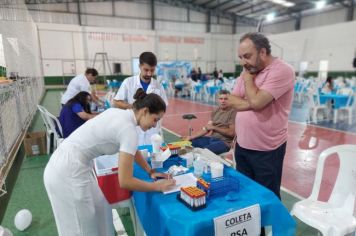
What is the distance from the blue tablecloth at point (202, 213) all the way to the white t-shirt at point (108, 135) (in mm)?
325

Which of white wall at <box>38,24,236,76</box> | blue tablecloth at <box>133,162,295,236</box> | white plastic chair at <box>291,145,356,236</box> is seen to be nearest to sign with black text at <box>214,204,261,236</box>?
blue tablecloth at <box>133,162,295,236</box>

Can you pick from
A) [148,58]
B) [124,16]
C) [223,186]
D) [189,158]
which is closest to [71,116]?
[148,58]

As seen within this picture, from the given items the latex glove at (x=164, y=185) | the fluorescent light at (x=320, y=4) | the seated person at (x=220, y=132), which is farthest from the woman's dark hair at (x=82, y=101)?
the fluorescent light at (x=320, y=4)

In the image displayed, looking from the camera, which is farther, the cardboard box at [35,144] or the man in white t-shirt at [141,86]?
the cardboard box at [35,144]

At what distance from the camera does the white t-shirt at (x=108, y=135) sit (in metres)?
1.23

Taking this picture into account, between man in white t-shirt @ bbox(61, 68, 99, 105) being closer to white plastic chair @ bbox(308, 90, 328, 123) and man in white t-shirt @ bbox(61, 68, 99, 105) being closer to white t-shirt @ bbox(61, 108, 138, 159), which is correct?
white t-shirt @ bbox(61, 108, 138, 159)

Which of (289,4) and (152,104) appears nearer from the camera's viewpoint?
(152,104)

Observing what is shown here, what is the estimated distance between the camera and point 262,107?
1.51 m

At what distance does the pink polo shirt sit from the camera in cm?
150

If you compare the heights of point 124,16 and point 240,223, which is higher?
point 124,16

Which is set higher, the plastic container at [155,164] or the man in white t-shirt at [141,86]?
the man in white t-shirt at [141,86]

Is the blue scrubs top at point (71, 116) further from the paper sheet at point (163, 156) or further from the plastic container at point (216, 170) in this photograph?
the plastic container at point (216, 170)

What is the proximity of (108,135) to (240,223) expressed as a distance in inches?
31.6

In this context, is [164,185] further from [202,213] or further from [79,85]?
[79,85]
